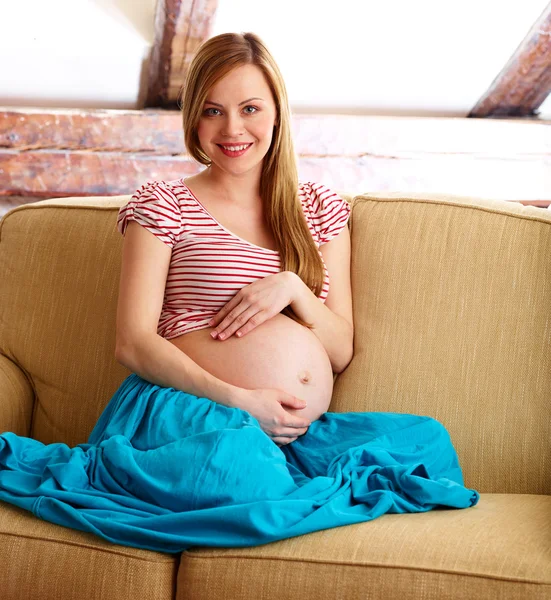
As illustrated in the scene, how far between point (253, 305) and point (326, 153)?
157 centimetres

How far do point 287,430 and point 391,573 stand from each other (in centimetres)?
42

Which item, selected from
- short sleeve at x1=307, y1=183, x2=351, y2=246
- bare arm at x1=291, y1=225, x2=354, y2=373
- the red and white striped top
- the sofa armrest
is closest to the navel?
bare arm at x1=291, y1=225, x2=354, y2=373

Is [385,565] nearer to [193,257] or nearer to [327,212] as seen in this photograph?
[193,257]

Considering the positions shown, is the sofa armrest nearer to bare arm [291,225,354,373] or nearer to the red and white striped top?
the red and white striped top

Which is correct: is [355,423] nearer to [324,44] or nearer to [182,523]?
[182,523]

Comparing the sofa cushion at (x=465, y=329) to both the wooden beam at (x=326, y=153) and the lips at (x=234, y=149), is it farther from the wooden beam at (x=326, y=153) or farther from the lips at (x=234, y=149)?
the wooden beam at (x=326, y=153)

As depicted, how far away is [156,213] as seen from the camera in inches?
65.9

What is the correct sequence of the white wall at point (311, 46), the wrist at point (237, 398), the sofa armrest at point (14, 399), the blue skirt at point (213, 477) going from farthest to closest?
1. the white wall at point (311, 46)
2. the sofa armrest at point (14, 399)
3. the wrist at point (237, 398)
4. the blue skirt at point (213, 477)

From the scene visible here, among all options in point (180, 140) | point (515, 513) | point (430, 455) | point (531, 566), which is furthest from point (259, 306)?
point (180, 140)

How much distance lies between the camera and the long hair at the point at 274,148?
1.70m

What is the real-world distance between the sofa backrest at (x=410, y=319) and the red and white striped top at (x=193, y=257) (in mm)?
240

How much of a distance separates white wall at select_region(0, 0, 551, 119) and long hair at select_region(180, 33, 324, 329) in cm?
119

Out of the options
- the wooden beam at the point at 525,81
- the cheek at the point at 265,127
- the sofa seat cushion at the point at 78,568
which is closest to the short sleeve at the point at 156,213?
the cheek at the point at 265,127

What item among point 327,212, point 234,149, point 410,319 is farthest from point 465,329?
point 234,149
